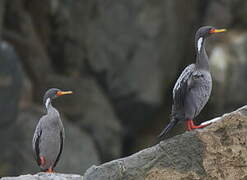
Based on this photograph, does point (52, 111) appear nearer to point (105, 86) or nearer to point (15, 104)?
point (15, 104)

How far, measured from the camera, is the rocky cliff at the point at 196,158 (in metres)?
A: 7.86

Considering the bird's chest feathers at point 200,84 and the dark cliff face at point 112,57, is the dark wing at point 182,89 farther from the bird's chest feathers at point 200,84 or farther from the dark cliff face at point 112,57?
the dark cliff face at point 112,57

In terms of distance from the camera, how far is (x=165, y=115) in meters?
24.2

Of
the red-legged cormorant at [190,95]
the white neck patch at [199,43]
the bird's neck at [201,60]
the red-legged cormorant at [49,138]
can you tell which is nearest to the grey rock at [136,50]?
the red-legged cormorant at [49,138]

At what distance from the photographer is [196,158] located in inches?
309

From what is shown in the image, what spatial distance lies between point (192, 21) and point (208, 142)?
16.1m

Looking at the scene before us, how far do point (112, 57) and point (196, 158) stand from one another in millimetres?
14991

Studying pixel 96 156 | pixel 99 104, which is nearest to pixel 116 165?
pixel 96 156

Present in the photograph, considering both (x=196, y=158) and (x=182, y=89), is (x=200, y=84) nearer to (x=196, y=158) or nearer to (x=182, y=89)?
(x=182, y=89)

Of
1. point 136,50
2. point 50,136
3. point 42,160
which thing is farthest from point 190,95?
point 136,50

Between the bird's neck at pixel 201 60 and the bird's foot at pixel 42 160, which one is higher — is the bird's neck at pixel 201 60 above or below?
above

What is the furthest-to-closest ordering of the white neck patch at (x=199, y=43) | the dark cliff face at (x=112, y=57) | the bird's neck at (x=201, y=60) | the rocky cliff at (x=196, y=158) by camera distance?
1. the dark cliff face at (x=112, y=57)
2. the white neck patch at (x=199, y=43)
3. the bird's neck at (x=201, y=60)
4. the rocky cliff at (x=196, y=158)

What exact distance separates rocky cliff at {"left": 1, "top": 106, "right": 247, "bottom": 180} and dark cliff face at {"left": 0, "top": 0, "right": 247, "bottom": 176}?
42.1 ft

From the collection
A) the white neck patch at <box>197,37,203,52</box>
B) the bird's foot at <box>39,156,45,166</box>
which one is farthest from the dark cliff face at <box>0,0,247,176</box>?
the white neck patch at <box>197,37,203,52</box>
